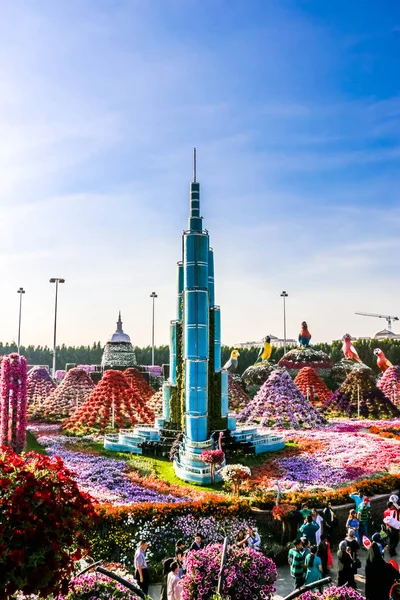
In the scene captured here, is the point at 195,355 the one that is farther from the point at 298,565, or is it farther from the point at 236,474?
the point at 298,565

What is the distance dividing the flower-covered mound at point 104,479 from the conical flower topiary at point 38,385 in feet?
62.4

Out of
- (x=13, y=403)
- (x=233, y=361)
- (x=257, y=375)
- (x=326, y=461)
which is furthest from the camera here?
(x=233, y=361)

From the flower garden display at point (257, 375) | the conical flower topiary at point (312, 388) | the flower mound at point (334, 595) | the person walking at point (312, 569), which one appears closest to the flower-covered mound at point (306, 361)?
the flower garden display at point (257, 375)

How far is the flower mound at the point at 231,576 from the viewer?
741 centimetres

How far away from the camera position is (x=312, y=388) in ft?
131

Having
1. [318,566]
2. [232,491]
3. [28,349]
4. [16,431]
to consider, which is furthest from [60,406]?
[28,349]

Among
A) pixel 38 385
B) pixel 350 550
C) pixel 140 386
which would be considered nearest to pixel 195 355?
pixel 350 550

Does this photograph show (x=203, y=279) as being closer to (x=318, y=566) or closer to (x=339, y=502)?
(x=339, y=502)

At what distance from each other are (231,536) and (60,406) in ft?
82.3

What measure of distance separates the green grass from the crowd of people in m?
13.7

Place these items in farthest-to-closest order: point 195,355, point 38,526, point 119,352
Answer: point 119,352, point 195,355, point 38,526

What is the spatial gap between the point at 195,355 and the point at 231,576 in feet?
46.1

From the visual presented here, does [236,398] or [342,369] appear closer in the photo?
[236,398]

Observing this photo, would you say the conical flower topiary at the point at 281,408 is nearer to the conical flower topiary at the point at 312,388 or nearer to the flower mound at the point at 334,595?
the conical flower topiary at the point at 312,388
